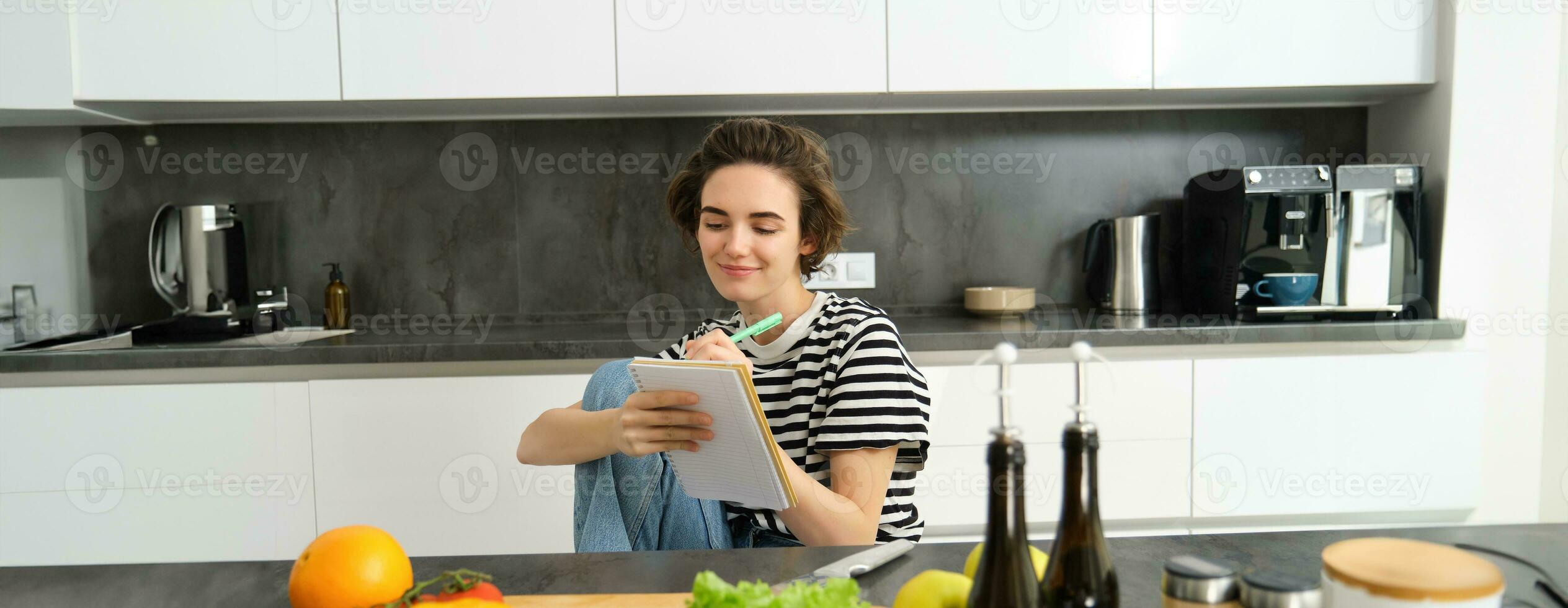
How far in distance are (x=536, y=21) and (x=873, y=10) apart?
0.77 m

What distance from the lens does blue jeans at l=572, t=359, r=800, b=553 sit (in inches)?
41.4

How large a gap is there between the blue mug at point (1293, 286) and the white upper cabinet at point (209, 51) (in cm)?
221

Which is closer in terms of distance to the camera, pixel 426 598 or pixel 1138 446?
pixel 426 598

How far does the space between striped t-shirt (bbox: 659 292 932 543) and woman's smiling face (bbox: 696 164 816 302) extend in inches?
3.5

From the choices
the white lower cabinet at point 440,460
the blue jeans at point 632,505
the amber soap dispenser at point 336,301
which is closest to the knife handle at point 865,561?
the blue jeans at point 632,505

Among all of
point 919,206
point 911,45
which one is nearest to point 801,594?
point 911,45

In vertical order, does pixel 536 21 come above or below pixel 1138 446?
above

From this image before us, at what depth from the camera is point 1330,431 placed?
1982 mm

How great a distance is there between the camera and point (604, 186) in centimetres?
249

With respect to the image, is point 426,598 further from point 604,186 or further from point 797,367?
point 604,186

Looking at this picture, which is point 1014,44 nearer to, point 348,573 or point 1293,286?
point 1293,286

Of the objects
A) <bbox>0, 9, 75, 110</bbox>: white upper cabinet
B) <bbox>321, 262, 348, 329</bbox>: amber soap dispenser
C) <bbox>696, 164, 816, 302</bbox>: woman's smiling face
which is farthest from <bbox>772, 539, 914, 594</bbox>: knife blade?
<bbox>0, 9, 75, 110</bbox>: white upper cabinet

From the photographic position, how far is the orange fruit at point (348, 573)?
609 millimetres

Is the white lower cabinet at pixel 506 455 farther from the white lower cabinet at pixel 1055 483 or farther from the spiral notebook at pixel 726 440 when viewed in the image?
the spiral notebook at pixel 726 440
